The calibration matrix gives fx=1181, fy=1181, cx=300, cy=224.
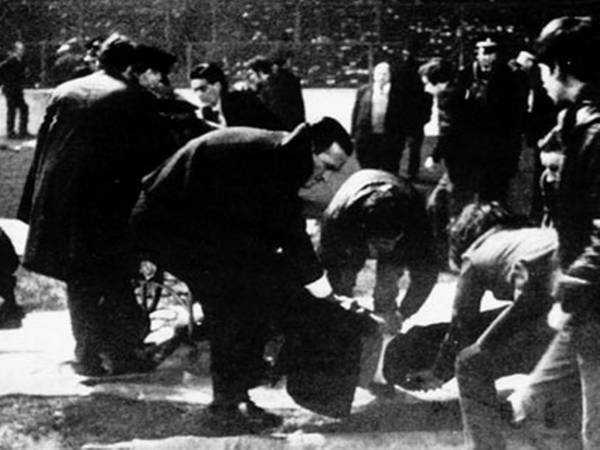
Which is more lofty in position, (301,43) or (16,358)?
(301,43)

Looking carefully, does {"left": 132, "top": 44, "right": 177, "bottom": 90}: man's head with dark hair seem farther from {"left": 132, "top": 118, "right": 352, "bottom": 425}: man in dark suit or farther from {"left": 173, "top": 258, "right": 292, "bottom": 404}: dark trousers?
{"left": 173, "top": 258, "right": 292, "bottom": 404}: dark trousers

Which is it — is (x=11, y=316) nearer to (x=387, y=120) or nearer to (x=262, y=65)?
(x=262, y=65)

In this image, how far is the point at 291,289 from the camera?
3.61 m

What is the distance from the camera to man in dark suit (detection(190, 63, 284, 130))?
371 cm

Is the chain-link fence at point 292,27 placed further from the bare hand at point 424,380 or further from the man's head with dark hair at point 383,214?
the bare hand at point 424,380

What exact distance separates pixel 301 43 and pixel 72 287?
45.2 inches

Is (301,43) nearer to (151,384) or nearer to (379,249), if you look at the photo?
(379,249)

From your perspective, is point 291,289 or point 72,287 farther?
point 72,287

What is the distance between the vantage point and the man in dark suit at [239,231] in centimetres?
344

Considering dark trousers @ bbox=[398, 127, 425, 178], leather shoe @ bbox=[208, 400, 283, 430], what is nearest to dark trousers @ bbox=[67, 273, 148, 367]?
leather shoe @ bbox=[208, 400, 283, 430]

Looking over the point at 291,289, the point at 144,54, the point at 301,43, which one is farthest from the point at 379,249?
the point at 144,54

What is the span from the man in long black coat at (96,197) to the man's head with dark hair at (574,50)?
4.25 feet

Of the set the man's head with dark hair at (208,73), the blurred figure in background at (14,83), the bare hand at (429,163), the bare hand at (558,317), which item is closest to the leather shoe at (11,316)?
the blurred figure in background at (14,83)

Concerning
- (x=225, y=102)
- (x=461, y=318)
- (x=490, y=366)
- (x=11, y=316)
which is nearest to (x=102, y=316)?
(x=11, y=316)
